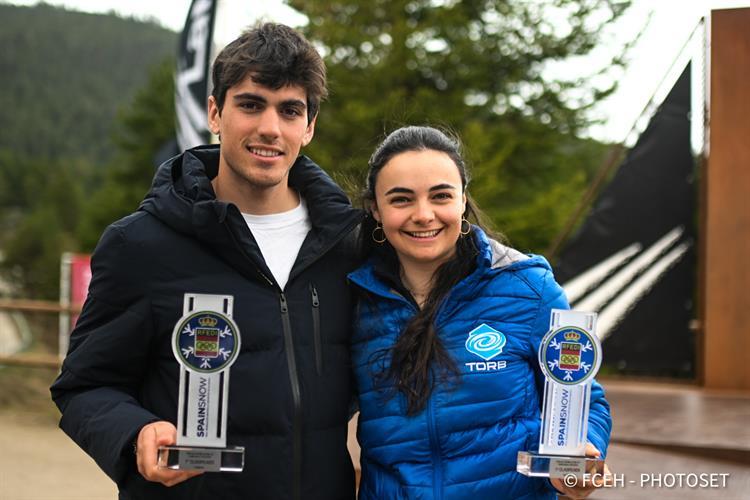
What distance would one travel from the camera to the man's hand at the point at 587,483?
185 cm

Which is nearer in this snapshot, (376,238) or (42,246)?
(376,238)

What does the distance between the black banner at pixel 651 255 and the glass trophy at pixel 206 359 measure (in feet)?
13.1

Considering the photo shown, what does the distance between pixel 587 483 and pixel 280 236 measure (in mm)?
899

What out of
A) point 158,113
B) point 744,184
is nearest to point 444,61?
point 744,184

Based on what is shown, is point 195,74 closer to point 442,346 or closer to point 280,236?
point 280,236

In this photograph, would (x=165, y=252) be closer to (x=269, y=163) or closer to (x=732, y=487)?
(x=269, y=163)

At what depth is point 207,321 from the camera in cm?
183

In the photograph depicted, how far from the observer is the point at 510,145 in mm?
14234

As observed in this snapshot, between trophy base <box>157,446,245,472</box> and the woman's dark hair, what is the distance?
17.2 inches

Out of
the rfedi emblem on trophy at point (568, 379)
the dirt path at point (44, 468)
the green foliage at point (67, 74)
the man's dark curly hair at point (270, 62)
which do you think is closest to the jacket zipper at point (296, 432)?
the rfedi emblem on trophy at point (568, 379)

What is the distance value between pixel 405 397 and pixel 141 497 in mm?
623

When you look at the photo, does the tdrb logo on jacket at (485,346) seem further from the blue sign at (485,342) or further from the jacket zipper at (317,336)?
the jacket zipper at (317,336)

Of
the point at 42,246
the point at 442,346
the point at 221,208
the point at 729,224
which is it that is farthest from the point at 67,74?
the point at 442,346

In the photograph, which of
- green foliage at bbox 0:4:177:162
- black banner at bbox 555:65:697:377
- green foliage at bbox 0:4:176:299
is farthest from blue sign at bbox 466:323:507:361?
green foliage at bbox 0:4:177:162
